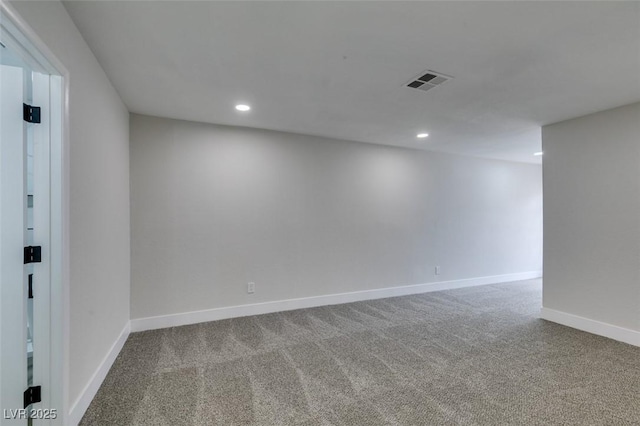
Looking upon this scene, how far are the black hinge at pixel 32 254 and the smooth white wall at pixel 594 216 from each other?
16.1ft

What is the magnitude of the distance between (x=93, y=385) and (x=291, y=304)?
2256 mm

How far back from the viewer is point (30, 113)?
149 centimetres

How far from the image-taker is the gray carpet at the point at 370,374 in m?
1.83

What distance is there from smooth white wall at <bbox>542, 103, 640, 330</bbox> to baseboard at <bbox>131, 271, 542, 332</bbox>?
65.3 inches

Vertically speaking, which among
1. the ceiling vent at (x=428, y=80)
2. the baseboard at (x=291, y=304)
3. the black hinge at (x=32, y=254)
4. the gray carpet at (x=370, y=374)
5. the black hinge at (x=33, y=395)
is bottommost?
the gray carpet at (x=370, y=374)

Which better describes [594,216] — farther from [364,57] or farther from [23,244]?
[23,244]

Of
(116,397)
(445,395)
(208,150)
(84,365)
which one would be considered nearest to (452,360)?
(445,395)

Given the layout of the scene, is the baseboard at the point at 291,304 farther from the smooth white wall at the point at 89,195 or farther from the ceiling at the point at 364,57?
the ceiling at the point at 364,57

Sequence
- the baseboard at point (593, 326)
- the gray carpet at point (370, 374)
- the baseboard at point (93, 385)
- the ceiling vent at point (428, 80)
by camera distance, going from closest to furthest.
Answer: the baseboard at point (93, 385) < the gray carpet at point (370, 374) < the ceiling vent at point (428, 80) < the baseboard at point (593, 326)

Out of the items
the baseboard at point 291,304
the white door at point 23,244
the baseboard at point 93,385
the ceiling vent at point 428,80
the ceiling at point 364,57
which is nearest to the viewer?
the white door at point 23,244

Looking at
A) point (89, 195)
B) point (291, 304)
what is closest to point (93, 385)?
point (89, 195)

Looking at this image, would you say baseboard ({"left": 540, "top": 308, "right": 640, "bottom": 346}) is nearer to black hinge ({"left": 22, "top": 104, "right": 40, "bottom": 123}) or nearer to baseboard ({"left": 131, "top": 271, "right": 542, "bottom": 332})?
baseboard ({"left": 131, "top": 271, "right": 542, "bottom": 332})

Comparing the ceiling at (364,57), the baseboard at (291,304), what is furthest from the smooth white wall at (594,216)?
the baseboard at (291,304)

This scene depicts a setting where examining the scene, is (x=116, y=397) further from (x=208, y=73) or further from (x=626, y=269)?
(x=626, y=269)
